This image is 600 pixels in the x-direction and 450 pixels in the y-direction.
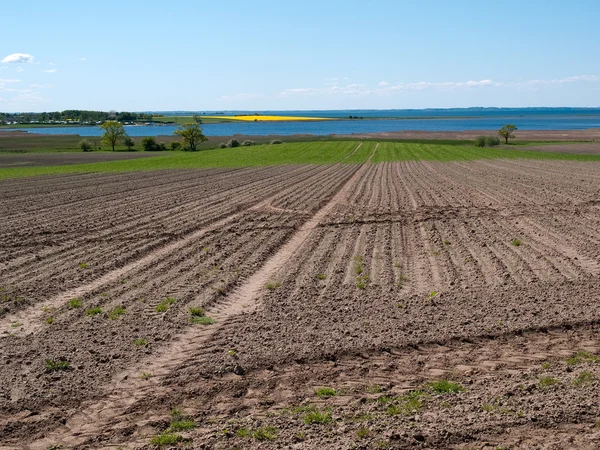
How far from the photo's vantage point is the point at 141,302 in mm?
12148

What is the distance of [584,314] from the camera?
1107 centimetres

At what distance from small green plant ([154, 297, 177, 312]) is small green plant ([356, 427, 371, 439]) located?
587 cm

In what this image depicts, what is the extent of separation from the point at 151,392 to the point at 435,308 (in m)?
5.77

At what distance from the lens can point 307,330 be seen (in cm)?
1041

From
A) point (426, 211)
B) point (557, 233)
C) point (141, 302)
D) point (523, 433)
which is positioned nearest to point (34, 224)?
point (141, 302)

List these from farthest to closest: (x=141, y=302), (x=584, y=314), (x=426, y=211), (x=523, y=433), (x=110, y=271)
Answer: (x=426, y=211)
(x=110, y=271)
(x=141, y=302)
(x=584, y=314)
(x=523, y=433)

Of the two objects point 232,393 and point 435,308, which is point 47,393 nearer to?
point 232,393

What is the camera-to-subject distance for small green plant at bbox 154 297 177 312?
38.1ft

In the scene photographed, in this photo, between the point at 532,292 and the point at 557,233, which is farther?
the point at 557,233

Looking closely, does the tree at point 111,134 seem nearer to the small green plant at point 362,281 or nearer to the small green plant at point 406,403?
the small green plant at point 362,281

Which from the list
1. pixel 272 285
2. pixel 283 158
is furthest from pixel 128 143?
pixel 272 285

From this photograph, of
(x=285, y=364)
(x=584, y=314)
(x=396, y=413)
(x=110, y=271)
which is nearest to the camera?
(x=396, y=413)

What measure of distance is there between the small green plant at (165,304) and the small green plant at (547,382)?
685cm

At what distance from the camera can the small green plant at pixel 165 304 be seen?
38.1 ft
